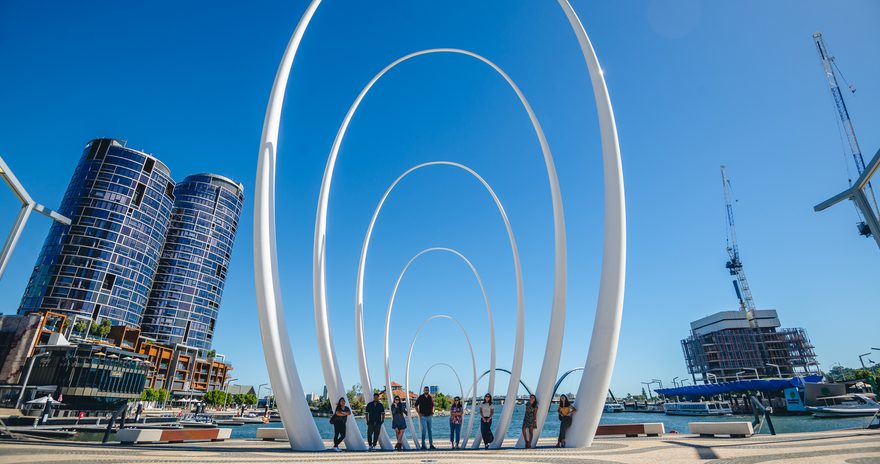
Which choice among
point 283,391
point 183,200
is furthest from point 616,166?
point 183,200

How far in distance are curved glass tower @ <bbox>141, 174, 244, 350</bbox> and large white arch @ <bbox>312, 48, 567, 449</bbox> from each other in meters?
118

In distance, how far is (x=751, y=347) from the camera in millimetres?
119750

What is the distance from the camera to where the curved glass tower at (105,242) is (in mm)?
91125

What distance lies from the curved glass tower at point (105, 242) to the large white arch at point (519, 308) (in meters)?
104

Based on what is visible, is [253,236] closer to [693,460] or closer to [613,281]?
[613,281]

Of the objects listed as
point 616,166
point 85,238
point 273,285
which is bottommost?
point 273,285

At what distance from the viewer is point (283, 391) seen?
419 inches

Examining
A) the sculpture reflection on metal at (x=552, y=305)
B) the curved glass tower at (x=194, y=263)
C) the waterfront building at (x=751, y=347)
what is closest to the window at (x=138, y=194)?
the curved glass tower at (x=194, y=263)

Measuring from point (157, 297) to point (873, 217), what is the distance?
138556 mm

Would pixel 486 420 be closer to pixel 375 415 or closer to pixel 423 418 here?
pixel 423 418

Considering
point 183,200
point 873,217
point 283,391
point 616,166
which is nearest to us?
point 873,217

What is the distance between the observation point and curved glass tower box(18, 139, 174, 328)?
9112 centimetres

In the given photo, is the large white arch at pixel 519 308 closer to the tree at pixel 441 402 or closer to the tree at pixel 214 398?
the tree at pixel 214 398

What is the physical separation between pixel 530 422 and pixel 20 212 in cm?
1366
